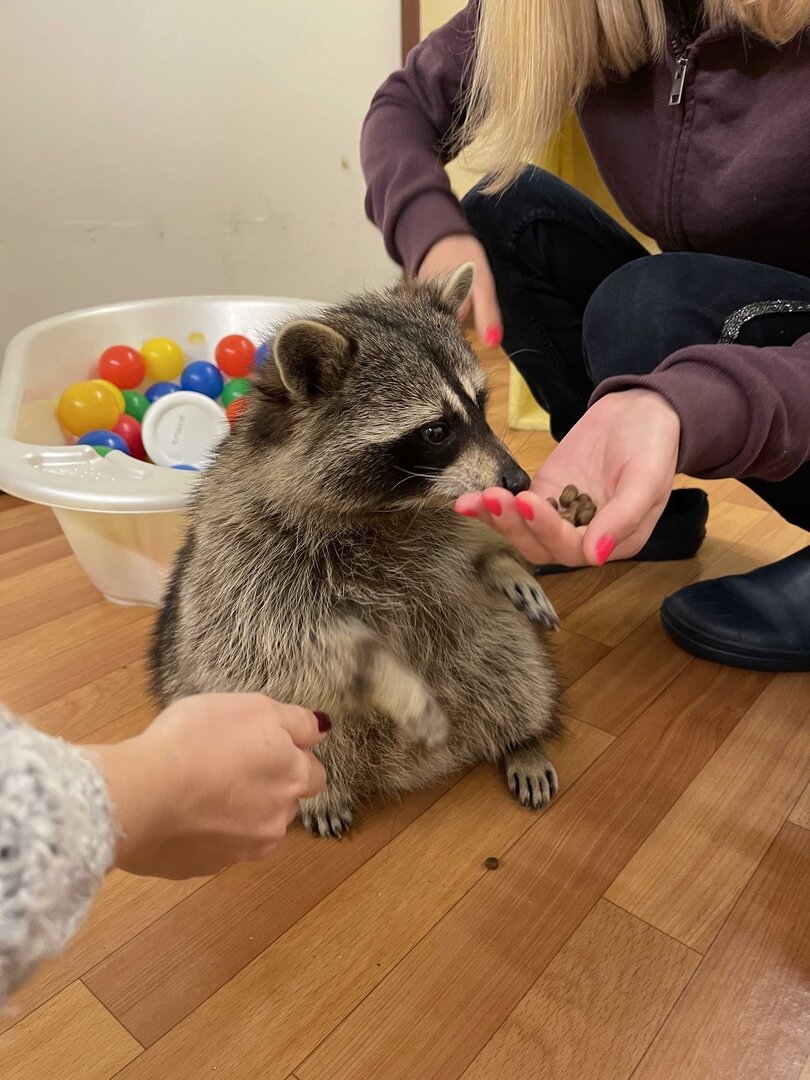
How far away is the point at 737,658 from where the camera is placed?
142cm

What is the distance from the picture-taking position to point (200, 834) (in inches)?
24.8

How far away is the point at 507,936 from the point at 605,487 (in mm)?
574

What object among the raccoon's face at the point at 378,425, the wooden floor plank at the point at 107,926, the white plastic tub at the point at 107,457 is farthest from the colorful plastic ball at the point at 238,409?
the wooden floor plank at the point at 107,926

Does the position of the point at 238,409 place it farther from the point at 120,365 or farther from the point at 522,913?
the point at 120,365

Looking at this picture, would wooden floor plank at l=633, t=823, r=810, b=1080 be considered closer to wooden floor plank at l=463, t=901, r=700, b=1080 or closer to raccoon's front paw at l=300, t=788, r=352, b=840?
wooden floor plank at l=463, t=901, r=700, b=1080

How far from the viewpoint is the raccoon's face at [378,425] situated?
39.1 inches

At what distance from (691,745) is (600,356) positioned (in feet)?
2.30

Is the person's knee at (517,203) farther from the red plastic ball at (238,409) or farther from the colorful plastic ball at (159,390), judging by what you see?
the colorful plastic ball at (159,390)

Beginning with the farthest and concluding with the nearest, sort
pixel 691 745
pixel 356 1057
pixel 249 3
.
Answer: pixel 249 3, pixel 691 745, pixel 356 1057

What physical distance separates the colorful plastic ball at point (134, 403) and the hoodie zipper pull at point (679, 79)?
151cm

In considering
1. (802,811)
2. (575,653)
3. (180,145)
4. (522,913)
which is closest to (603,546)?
(522,913)

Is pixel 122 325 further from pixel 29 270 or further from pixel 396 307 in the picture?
pixel 396 307

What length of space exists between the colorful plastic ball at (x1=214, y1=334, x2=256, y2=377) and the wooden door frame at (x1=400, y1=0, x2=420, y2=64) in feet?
5.24

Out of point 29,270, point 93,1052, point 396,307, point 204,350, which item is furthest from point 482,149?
point 93,1052
